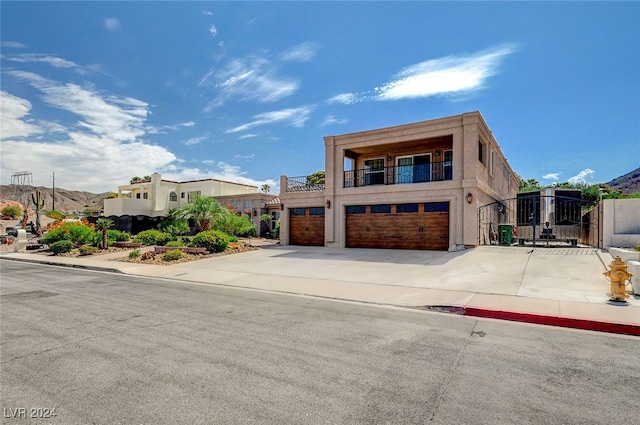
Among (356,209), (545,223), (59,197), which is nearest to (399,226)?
(356,209)

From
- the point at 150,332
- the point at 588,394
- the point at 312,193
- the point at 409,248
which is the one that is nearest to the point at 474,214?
the point at 409,248

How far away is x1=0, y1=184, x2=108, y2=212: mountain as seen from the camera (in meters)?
104

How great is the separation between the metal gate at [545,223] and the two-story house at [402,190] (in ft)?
5.12

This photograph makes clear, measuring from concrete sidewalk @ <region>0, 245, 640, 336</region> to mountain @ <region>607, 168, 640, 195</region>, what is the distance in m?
98.9

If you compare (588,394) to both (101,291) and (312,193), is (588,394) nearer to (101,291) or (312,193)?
(101,291)

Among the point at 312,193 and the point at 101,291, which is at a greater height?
the point at 312,193

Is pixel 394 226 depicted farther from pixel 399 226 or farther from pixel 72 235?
pixel 72 235

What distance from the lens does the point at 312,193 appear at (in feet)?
77.9

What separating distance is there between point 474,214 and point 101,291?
53.4 ft

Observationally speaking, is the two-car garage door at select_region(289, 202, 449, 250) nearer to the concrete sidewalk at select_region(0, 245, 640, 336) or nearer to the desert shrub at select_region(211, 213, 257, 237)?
the concrete sidewalk at select_region(0, 245, 640, 336)

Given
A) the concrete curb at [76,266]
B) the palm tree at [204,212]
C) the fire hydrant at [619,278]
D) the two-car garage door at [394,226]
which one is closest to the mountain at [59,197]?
the concrete curb at [76,266]

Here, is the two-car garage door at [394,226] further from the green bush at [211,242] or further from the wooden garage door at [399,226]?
the green bush at [211,242]

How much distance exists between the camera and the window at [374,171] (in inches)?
968

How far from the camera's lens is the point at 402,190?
65.6 feet
